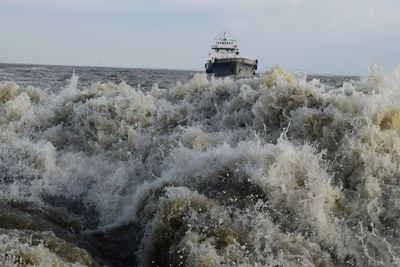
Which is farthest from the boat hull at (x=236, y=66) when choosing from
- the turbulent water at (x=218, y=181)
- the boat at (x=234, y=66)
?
the turbulent water at (x=218, y=181)

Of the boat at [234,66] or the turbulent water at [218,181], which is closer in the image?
the turbulent water at [218,181]

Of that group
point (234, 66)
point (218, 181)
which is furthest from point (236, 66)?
point (218, 181)

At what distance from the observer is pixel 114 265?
6398 mm

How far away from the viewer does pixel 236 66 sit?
1763 inches

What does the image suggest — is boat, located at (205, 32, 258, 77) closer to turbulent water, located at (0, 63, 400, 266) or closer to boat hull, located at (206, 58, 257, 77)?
boat hull, located at (206, 58, 257, 77)

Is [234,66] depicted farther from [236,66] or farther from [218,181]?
[218,181]

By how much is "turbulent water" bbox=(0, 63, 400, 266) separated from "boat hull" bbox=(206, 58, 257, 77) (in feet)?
111

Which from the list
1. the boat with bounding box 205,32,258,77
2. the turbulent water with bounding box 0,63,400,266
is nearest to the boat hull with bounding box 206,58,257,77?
the boat with bounding box 205,32,258,77

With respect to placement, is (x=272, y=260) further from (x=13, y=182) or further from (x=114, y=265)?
(x=13, y=182)

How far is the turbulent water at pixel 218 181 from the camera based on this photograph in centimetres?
603

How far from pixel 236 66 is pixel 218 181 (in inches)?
1503

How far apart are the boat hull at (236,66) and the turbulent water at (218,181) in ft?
111

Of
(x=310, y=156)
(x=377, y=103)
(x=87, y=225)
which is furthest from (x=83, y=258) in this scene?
(x=377, y=103)

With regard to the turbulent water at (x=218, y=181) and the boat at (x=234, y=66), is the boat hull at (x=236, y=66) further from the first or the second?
the turbulent water at (x=218, y=181)
